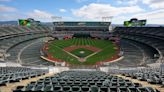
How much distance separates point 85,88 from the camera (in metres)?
13.4

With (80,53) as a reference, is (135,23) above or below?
above

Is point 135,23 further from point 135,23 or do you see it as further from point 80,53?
point 80,53

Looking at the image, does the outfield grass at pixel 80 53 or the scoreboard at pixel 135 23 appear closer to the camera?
the outfield grass at pixel 80 53

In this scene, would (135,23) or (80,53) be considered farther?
(135,23)

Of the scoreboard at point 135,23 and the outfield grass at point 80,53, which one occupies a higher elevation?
the scoreboard at point 135,23

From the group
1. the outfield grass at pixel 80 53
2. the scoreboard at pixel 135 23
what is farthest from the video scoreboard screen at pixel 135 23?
the outfield grass at pixel 80 53

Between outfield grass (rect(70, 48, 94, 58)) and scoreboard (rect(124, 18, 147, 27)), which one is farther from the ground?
scoreboard (rect(124, 18, 147, 27))

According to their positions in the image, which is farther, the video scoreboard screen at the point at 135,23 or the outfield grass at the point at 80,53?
the video scoreboard screen at the point at 135,23

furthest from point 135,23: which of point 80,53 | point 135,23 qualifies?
point 80,53

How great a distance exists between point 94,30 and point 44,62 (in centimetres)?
8521

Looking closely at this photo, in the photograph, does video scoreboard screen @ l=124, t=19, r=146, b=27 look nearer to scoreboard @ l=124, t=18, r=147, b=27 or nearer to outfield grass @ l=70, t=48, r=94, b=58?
scoreboard @ l=124, t=18, r=147, b=27

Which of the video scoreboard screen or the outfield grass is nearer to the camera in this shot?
the outfield grass

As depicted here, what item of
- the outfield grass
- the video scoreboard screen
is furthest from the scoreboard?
the outfield grass

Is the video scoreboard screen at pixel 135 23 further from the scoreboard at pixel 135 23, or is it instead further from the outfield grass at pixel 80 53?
the outfield grass at pixel 80 53
